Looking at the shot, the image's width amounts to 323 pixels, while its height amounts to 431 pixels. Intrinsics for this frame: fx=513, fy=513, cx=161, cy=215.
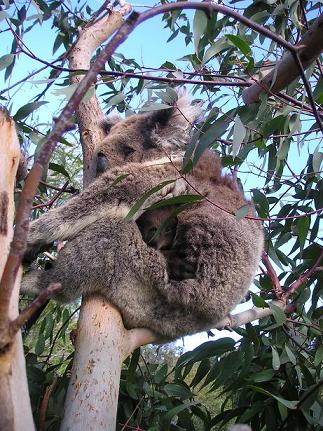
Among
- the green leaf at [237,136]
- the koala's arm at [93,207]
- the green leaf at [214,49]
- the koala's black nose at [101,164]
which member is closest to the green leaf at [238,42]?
the green leaf at [237,136]

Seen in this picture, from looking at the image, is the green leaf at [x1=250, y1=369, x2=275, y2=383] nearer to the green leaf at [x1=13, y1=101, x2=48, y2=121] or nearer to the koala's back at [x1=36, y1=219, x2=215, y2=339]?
the koala's back at [x1=36, y1=219, x2=215, y2=339]

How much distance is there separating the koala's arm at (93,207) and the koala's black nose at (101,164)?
0.78ft

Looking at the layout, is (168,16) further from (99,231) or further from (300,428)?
(300,428)

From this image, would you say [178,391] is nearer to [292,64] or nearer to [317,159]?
[317,159]

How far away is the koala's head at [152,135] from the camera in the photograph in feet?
9.28

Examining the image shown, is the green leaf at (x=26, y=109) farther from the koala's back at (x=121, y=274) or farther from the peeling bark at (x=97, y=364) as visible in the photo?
the peeling bark at (x=97, y=364)

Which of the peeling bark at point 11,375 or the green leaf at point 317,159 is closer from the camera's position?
the peeling bark at point 11,375

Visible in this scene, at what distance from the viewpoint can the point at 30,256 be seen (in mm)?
2195

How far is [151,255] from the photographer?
7.20ft

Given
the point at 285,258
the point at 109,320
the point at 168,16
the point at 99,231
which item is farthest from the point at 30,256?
the point at 168,16

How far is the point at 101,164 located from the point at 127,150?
29 centimetres

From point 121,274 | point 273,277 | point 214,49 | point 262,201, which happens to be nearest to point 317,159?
point 262,201

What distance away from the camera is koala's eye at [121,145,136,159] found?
286cm

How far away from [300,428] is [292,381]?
26 cm
